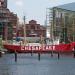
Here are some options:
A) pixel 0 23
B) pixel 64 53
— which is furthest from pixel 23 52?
pixel 0 23

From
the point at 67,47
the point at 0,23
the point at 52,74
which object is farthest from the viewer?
the point at 0,23

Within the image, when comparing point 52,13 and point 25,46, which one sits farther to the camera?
point 52,13

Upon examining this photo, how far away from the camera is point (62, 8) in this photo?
166125mm

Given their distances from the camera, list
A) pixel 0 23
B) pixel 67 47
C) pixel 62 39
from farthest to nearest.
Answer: pixel 0 23 < pixel 62 39 < pixel 67 47

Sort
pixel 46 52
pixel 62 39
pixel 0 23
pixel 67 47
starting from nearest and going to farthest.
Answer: pixel 46 52
pixel 67 47
pixel 62 39
pixel 0 23

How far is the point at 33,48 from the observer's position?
127 meters

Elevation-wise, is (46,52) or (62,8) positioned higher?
(62,8)

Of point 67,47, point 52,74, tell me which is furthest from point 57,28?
point 52,74

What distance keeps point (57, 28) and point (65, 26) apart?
270 cm

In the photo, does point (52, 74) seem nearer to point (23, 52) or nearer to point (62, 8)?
point (23, 52)

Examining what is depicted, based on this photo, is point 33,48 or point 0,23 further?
point 0,23

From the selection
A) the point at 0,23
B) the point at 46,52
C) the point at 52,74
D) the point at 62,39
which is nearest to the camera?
the point at 52,74

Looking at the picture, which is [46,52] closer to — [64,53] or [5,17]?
[64,53]

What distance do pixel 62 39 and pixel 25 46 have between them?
109 feet
